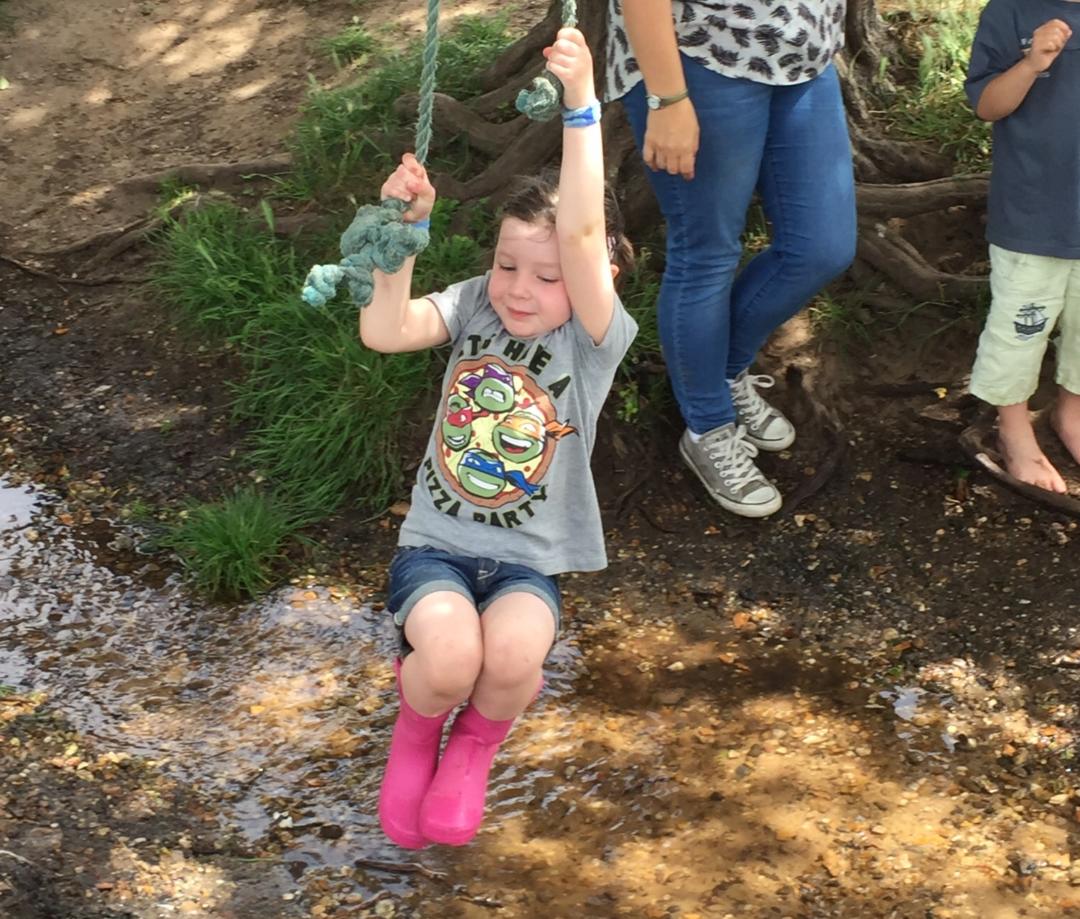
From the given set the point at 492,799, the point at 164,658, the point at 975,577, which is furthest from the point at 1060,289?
the point at 164,658

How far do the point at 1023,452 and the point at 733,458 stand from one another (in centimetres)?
83

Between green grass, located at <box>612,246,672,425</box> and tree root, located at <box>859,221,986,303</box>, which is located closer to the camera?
green grass, located at <box>612,246,672,425</box>

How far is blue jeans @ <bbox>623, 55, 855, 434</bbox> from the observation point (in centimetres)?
321

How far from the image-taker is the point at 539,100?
2494 millimetres

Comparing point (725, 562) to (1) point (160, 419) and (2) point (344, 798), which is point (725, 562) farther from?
(1) point (160, 419)

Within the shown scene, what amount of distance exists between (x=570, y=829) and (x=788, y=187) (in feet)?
5.25

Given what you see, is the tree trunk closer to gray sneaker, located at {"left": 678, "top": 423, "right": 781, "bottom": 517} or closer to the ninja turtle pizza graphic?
gray sneaker, located at {"left": 678, "top": 423, "right": 781, "bottom": 517}

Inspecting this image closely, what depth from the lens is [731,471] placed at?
3922mm

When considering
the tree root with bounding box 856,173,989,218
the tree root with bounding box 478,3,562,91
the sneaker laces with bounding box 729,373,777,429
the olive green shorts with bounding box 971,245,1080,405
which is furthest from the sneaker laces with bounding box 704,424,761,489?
the tree root with bounding box 478,3,562,91

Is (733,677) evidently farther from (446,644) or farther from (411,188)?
(411,188)

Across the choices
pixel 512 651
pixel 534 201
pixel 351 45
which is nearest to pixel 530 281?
pixel 534 201

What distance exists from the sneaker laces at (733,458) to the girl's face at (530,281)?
1.19 meters

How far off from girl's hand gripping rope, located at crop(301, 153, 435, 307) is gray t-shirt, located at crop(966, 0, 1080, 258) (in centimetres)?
170

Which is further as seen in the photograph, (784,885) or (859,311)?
(859,311)
